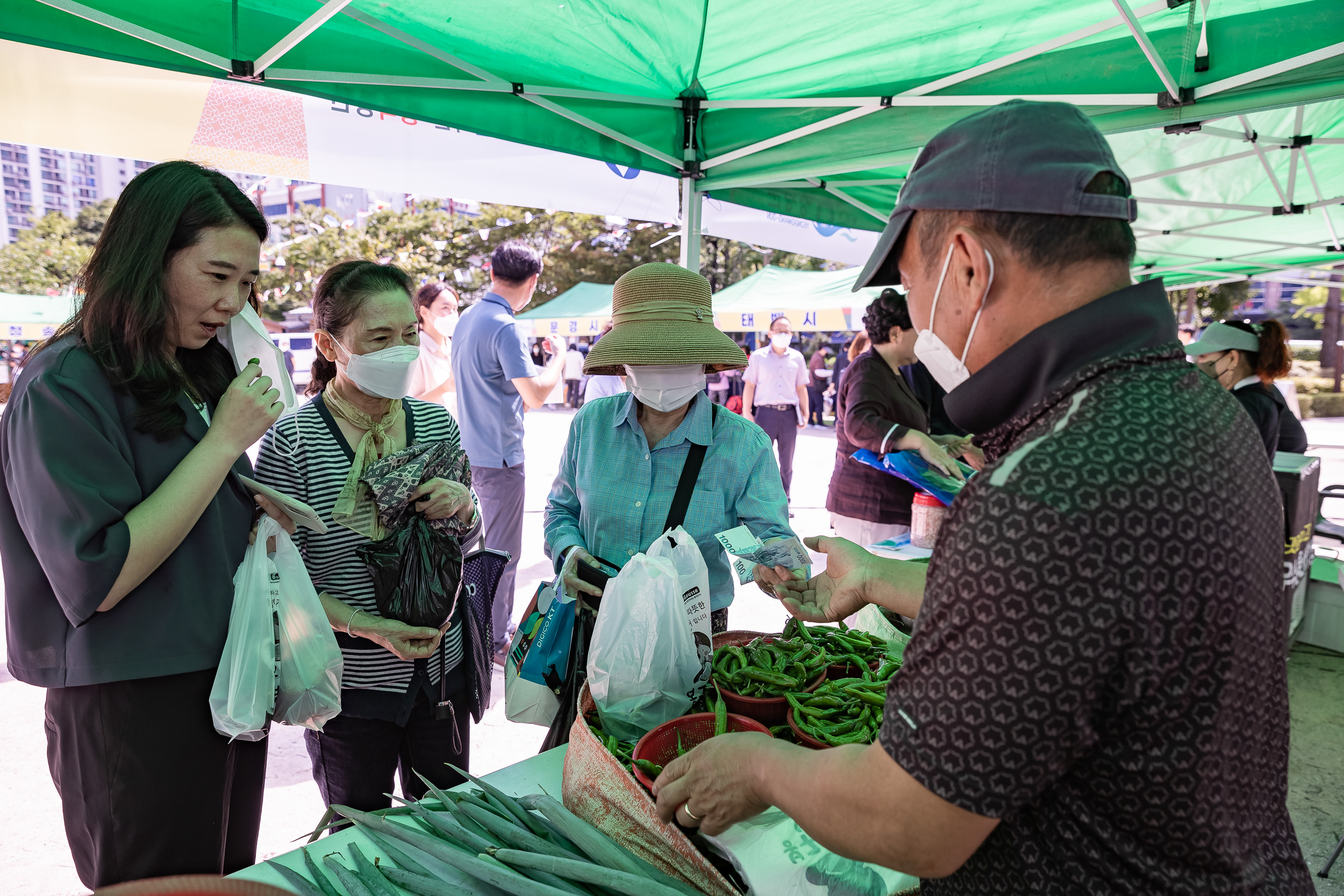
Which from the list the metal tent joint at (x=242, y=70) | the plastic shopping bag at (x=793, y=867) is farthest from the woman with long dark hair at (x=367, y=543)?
the metal tent joint at (x=242, y=70)

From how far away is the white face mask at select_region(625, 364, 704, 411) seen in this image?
7.95ft

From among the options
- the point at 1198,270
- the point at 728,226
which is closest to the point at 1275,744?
the point at 728,226

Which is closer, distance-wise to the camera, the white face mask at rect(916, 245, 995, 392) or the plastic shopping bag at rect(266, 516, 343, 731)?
the white face mask at rect(916, 245, 995, 392)

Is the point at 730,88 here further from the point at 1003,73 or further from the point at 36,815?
the point at 36,815

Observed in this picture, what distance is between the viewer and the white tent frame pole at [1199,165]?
5.54 metres

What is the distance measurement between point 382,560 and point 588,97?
2.80 meters

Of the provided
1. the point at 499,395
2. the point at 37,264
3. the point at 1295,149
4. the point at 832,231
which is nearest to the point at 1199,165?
the point at 1295,149

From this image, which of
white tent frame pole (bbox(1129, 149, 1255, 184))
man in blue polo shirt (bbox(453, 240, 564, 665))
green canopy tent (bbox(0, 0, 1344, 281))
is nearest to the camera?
green canopy tent (bbox(0, 0, 1344, 281))

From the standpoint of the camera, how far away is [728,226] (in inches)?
267

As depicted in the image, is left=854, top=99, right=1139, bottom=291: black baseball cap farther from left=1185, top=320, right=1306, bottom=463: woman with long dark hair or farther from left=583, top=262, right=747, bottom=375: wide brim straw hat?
left=1185, top=320, right=1306, bottom=463: woman with long dark hair

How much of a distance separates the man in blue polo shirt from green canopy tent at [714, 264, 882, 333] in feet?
21.6

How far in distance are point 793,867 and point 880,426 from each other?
293 cm

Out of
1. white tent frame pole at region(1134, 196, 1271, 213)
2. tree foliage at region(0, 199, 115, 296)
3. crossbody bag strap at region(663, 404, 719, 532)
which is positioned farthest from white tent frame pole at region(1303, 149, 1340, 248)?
tree foliage at region(0, 199, 115, 296)

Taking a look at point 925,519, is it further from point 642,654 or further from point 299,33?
point 299,33
